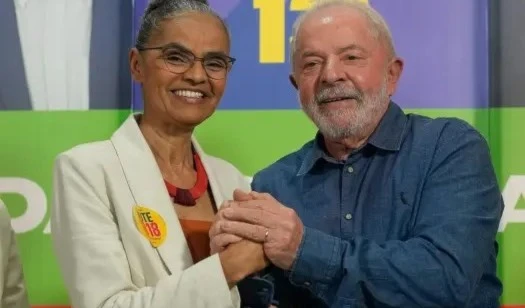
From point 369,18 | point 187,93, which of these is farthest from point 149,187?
point 369,18

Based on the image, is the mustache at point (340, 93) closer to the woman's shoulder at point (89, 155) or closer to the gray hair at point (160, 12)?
the gray hair at point (160, 12)

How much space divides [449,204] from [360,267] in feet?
0.69

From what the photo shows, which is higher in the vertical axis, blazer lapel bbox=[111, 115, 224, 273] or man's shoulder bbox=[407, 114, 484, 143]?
man's shoulder bbox=[407, 114, 484, 143]

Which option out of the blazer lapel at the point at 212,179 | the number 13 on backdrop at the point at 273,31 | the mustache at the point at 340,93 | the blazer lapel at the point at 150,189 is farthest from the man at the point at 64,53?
the mustache at the point at 340,93

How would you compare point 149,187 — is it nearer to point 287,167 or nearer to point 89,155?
point 89,155

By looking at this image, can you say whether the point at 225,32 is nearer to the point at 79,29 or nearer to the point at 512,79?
the point at 79,29

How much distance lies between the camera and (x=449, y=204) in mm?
1317

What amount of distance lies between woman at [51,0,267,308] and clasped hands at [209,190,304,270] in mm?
22

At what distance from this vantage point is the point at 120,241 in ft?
4.70

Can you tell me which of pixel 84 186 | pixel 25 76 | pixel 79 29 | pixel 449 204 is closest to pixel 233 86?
pixel 79 29

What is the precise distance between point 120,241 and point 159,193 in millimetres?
141

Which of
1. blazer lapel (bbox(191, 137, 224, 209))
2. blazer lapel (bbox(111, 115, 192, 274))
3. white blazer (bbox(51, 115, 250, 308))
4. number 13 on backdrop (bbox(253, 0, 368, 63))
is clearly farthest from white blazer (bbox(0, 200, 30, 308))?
number 13 on backdrop (bbox(253, 0, 368, 63))

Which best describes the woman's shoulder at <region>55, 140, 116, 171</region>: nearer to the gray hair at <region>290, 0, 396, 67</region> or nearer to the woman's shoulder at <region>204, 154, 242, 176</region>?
the woman's shoulder at <region>204, 154, 242, 176</region>

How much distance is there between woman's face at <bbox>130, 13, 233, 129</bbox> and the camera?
1596 millimetres
